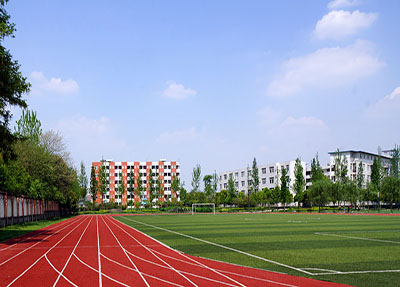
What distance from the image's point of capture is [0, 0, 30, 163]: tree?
63.4 ft

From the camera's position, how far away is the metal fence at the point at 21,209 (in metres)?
32.8

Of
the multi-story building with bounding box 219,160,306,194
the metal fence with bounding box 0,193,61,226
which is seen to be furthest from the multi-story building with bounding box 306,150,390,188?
the metal fence with bounding box 0,193,61,226

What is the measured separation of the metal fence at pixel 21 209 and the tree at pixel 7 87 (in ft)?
38.4

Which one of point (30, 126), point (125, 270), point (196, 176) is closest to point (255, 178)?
point (196, 176)

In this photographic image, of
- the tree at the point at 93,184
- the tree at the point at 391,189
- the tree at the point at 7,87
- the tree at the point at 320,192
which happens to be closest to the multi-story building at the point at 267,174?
the tree at the point at 320,192

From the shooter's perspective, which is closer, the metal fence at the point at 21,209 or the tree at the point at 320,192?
the metal fence at the point at 21,209

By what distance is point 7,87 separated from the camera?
2073 cm

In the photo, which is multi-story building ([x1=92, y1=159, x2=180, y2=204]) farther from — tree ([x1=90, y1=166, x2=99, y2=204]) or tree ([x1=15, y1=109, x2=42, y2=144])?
tree ([x1=15, y1=109, x2=42, y2=144])

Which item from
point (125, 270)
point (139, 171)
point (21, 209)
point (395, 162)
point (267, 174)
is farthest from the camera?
point (139, 171)

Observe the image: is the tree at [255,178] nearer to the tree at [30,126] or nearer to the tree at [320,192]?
the tree at [320,192]

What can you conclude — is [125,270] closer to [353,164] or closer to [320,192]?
[320,192]

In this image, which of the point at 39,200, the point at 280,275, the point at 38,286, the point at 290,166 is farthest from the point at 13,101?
the point at 290,166

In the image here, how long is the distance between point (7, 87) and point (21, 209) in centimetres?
2216

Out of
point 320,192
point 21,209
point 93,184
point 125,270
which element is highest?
point 125,270
